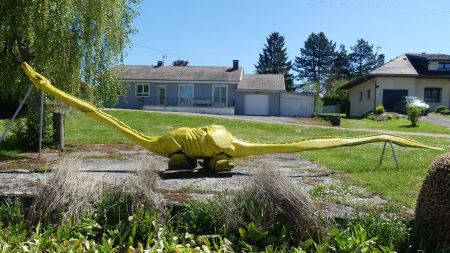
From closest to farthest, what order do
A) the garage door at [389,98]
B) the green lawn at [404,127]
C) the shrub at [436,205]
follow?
the shrub at [436,205], the green lawn at [404,127], the garage door at [389,98]

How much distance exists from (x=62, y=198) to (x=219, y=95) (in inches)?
1683

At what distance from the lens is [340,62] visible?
101 m

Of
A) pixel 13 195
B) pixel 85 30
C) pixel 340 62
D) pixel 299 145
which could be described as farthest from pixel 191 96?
pixel 340 62

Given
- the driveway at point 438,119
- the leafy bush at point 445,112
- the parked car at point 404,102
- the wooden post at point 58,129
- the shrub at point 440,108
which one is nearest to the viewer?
the wooden post at point 58,129

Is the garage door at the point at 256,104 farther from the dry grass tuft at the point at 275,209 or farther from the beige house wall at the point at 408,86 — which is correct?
the dry grass tuft at the point at 275,209

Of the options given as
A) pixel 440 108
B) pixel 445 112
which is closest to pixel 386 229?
pixel 445 112

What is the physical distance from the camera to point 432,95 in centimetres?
4550

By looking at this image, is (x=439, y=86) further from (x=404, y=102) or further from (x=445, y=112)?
(x=404, y=102)

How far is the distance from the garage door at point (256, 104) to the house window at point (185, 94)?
5410mm

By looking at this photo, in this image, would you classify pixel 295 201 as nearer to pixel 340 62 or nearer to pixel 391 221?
pixel 391 221

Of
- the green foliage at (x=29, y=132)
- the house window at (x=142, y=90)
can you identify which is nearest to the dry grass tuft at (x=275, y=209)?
the green foliage at (x=29, y=132)

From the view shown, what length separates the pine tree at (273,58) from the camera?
318 ft

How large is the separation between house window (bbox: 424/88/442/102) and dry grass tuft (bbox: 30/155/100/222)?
44.0 meters

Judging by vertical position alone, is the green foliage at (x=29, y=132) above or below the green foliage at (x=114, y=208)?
above
